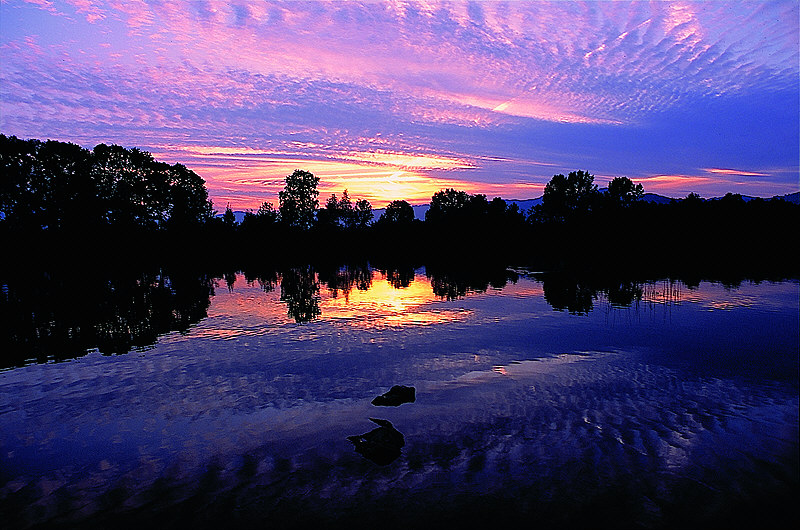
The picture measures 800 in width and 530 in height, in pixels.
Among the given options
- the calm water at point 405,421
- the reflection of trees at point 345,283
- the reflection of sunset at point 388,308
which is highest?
the reflection of trees at point 345,283

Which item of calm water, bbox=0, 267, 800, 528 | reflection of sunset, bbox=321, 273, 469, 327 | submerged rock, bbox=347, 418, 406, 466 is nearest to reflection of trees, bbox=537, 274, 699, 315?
calm water, bbox=0, 267, 800, 528

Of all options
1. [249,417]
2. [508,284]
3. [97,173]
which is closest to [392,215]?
[97,173]

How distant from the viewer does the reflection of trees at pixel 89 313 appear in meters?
27.2

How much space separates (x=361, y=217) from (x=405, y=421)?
181 m

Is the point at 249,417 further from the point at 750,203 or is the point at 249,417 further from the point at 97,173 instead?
the point at 750,203

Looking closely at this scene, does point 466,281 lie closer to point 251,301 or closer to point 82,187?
point 251,301

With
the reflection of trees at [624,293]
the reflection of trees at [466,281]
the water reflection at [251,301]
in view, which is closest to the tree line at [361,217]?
the reflection of trees at [466,281]

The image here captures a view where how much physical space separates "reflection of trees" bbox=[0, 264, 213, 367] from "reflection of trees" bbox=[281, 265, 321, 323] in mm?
8045

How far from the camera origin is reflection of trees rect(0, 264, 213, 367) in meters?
27.2

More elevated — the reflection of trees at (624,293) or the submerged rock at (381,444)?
the reflection of trees at (624,293)

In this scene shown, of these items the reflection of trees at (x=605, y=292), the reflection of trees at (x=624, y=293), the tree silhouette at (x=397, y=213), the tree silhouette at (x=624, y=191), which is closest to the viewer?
the reflection of trees at (x=605, y=292)

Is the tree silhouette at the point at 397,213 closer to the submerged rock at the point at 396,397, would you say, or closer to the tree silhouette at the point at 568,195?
the tree silhouette at the point at 568,195

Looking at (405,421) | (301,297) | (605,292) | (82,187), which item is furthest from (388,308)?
(82,187)

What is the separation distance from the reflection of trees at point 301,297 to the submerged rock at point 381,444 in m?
21.7
